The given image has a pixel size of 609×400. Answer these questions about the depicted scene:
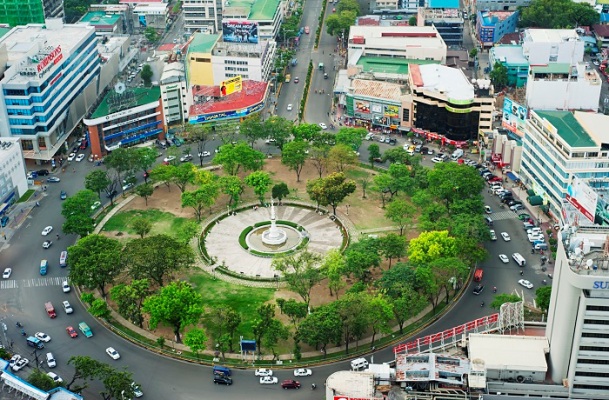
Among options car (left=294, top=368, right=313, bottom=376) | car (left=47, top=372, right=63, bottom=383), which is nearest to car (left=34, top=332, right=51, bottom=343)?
car (left=47, top=372, right=63, bottom=383)

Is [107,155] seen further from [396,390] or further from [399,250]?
[396,390]

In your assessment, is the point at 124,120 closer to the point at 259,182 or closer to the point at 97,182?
the point at 97,182

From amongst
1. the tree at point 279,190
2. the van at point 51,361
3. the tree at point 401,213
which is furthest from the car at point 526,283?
the van at point 51,361

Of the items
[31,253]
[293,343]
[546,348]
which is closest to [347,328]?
[293,343]

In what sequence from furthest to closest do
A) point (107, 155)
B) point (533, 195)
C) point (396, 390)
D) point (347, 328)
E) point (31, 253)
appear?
1. point (107, 155)
2. point (533, 195)
3. point (31, 253)
4. point (347, 328)
5. point (396, 390)

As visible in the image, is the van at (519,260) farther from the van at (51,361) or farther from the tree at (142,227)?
the van at (51,361)
